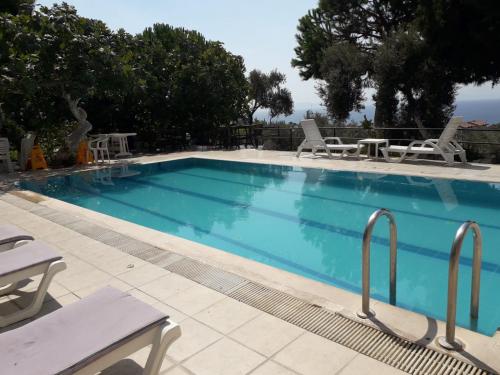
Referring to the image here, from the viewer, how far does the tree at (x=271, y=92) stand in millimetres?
33875

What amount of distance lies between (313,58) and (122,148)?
43.7 feet

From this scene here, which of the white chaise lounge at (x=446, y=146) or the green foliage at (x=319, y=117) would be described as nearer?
the white chaise lounge at (x=446, y=146)

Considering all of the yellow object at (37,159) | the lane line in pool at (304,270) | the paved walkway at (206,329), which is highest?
the yellow object at (37,159)

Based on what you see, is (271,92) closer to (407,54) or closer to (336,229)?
(407,54)

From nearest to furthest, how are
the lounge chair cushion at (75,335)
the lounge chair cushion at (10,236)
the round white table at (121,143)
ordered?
the lounge chair cushion at (75,335) → the lounge chair cushion at (10,236) → the round white table at (121,143)

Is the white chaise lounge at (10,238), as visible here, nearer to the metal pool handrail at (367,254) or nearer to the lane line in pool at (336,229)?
the metal pool handrail at (367,254)

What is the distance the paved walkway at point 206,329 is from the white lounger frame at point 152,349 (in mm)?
317

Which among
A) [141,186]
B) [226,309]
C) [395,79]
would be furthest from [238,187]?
[395,79]

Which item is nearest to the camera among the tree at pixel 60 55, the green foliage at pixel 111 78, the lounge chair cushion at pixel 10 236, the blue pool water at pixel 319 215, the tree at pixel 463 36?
the lounge chair cushion at pixel 10 236

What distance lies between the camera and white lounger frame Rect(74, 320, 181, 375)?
6.77 feet

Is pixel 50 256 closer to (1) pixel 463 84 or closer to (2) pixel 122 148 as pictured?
(2) pixel 122 148

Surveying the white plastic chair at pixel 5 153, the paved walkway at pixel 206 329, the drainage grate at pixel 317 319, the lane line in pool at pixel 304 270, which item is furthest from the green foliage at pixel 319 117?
the paved walkway at pixel 206 329

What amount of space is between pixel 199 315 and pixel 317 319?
0.91 meters

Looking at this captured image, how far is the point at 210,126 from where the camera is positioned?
15797 mm
